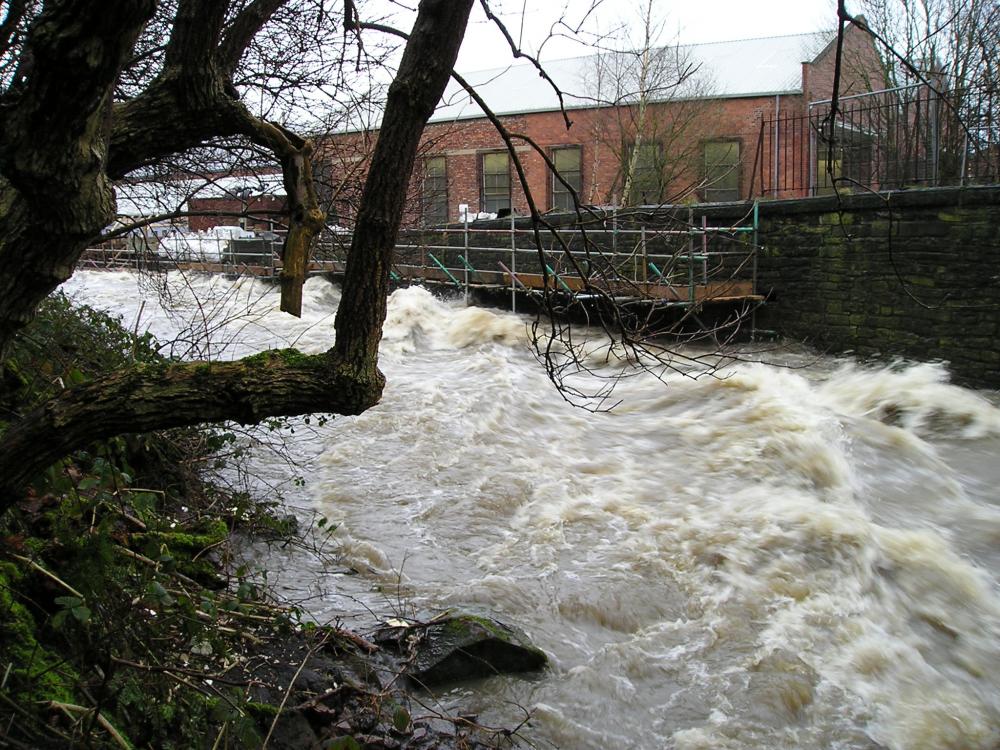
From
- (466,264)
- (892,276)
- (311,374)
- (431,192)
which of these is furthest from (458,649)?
(466,264)

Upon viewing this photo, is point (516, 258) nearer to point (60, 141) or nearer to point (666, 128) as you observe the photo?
point (666, 128)

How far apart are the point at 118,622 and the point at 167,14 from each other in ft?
15.5

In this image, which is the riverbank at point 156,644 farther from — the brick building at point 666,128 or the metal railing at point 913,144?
the brick building at point 666,128

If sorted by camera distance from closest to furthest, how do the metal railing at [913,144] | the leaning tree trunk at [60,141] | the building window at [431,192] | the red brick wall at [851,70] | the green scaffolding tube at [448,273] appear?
the leaning tree trunk at [60,141] < the building window at [431,192] < the metal railing at [913,144] < the red brick wall at [851,70] < the green scaffolding tube at [448,273]

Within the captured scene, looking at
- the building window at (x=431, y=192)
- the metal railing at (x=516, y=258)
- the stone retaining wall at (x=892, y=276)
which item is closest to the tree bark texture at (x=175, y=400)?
the building window at (x=431, y=192)

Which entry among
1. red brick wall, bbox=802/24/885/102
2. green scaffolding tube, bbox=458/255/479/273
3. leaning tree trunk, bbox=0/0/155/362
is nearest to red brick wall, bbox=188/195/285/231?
leaning tree trunk, bbox=0/0/155/362

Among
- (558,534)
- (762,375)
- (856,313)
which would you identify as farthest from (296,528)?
(856,313)

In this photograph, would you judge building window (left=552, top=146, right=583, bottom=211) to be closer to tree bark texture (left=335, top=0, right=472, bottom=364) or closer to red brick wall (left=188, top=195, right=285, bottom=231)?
red brick wall (left=188, top=195, right=285, bottom=231)

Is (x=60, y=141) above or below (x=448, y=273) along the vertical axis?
above

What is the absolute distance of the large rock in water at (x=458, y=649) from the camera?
4.70 meters

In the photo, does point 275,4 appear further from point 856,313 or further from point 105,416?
point 856,313

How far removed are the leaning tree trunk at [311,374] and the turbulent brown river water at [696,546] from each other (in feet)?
7.89

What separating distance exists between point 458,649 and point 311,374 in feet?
8.24

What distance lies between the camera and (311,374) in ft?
8.99
